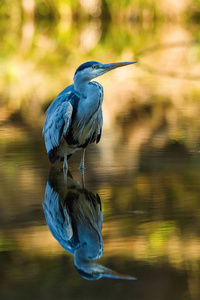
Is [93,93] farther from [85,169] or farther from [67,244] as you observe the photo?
[67,244]

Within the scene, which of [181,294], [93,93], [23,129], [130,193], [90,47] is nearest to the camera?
[181,294]

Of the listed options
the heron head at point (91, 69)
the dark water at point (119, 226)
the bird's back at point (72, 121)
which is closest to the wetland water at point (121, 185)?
the dark water at point (119, 226)

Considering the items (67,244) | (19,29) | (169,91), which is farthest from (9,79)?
(19,29)

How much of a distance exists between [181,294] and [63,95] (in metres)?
3.27

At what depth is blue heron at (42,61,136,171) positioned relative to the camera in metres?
6.28

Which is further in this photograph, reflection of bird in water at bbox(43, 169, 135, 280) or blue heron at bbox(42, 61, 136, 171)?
blue heron at bbox(42, 61, 136, 171)

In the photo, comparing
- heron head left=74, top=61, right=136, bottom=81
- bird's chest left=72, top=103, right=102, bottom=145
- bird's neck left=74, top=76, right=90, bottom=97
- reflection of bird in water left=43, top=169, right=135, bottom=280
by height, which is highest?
heron head left=74, top=61, right=136, bottom=81

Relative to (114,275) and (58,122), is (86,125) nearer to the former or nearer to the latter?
(58,122)

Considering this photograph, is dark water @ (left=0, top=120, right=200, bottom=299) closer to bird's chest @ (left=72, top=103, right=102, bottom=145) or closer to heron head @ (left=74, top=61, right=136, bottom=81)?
bird's chest @ (left=72, top=103, right=102, bottom=145)

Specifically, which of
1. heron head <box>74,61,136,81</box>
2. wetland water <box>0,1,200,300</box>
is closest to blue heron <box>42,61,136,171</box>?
heron head <box>74,61,136,81</box>

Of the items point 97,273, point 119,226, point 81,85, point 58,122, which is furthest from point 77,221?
point 81,85

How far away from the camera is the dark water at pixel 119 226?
362cm

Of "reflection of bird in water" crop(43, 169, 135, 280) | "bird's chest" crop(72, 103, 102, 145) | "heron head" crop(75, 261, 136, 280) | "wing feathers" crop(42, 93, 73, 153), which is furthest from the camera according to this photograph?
"bird's chest" crop(72, 103, 102, 145)

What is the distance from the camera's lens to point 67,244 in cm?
432
